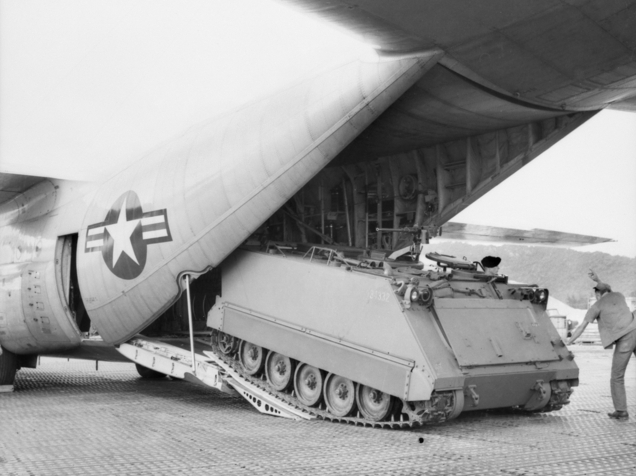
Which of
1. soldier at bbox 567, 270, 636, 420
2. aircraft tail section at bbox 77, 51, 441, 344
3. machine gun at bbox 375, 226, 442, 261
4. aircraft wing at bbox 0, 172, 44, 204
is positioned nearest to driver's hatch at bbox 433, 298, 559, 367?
soldier at bbox 567, 270, 636, 420

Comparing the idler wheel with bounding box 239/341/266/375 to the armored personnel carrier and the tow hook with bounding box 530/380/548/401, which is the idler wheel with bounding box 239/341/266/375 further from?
the tow hook with bounding box 530/380/548/401

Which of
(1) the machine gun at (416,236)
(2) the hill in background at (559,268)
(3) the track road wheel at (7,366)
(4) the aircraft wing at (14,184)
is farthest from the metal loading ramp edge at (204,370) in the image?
(2) the hill in background at (559,268)

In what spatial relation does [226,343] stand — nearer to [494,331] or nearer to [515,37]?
[494,331]

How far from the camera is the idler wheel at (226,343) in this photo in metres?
10.1

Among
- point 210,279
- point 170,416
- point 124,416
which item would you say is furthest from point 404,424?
point 210,279

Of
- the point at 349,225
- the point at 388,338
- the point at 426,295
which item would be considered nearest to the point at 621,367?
the point at 426,295

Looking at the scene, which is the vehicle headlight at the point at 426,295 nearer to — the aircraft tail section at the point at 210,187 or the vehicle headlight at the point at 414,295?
the vehicle headlight at the point at 414,295

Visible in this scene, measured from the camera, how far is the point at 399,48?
7.42m

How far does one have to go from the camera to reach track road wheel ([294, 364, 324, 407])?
28.7 ft

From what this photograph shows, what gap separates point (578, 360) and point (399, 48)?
12575 mm

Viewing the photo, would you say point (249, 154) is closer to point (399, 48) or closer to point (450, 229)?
point (399, 48)

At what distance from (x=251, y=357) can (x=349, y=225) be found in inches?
108

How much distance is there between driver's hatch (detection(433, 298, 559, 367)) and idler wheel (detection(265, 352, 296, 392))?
2.20 metres

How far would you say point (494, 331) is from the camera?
27.5 feet
